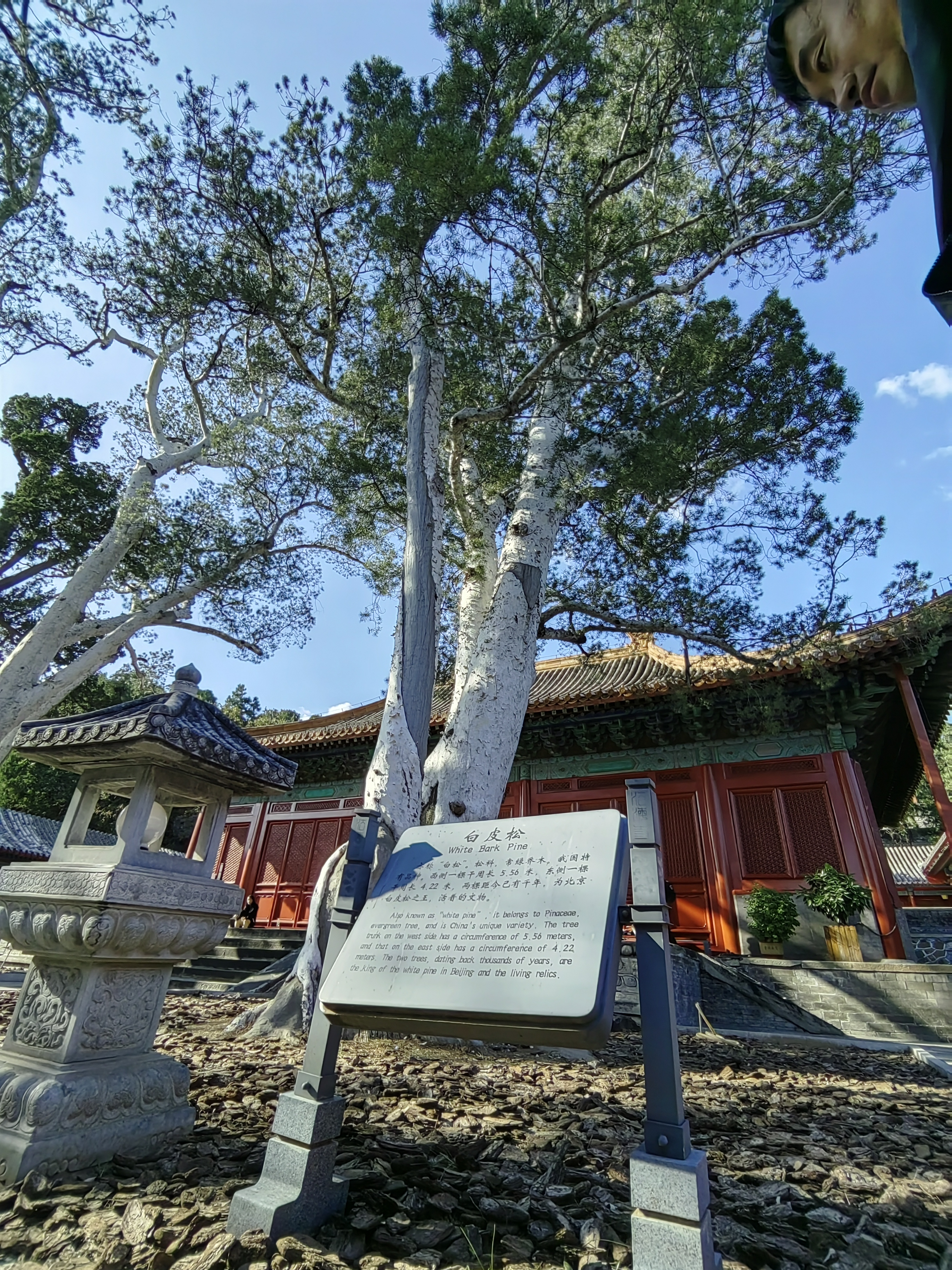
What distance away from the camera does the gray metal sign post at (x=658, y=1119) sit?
4.36 feet

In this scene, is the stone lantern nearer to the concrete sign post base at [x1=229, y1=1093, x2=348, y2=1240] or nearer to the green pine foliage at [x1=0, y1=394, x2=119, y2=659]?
the concrete sign post base at [x1=229, y1=1093, x2=348, y2=1240]

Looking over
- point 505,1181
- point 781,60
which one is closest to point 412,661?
point 505,1181

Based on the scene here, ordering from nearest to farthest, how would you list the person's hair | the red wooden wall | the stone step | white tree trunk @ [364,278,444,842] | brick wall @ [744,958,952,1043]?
the person's hair, white tree trunk @ [364,278,444,842], brick wall @ [744,958,952,1043], the stone step, the red wooden wall

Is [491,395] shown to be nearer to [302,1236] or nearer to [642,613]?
[642,613]

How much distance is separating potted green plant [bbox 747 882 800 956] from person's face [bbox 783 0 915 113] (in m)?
8.42

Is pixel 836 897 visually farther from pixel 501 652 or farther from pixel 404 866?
pixel 404 866

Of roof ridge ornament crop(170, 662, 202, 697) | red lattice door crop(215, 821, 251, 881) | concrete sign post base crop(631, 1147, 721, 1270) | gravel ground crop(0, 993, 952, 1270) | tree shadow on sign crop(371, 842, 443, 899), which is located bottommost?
A: gravel ground crop(0, 993, 952, 1270)

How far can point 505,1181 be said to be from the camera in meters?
1.97

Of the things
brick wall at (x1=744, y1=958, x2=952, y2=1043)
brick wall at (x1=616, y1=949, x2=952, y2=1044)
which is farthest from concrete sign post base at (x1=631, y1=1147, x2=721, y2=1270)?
brick wall at (x1=744, y1=958, x2=952, y2=1043)

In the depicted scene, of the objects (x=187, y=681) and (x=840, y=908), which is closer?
(x=187, y=681)

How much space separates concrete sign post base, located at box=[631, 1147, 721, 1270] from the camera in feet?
4.30

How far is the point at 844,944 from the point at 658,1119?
7.34 m

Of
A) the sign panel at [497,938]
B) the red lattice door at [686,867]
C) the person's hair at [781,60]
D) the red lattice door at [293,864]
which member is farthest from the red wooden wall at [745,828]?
the person's hair at [781,60]

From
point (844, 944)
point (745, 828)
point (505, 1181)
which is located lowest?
point (505, 1181)
